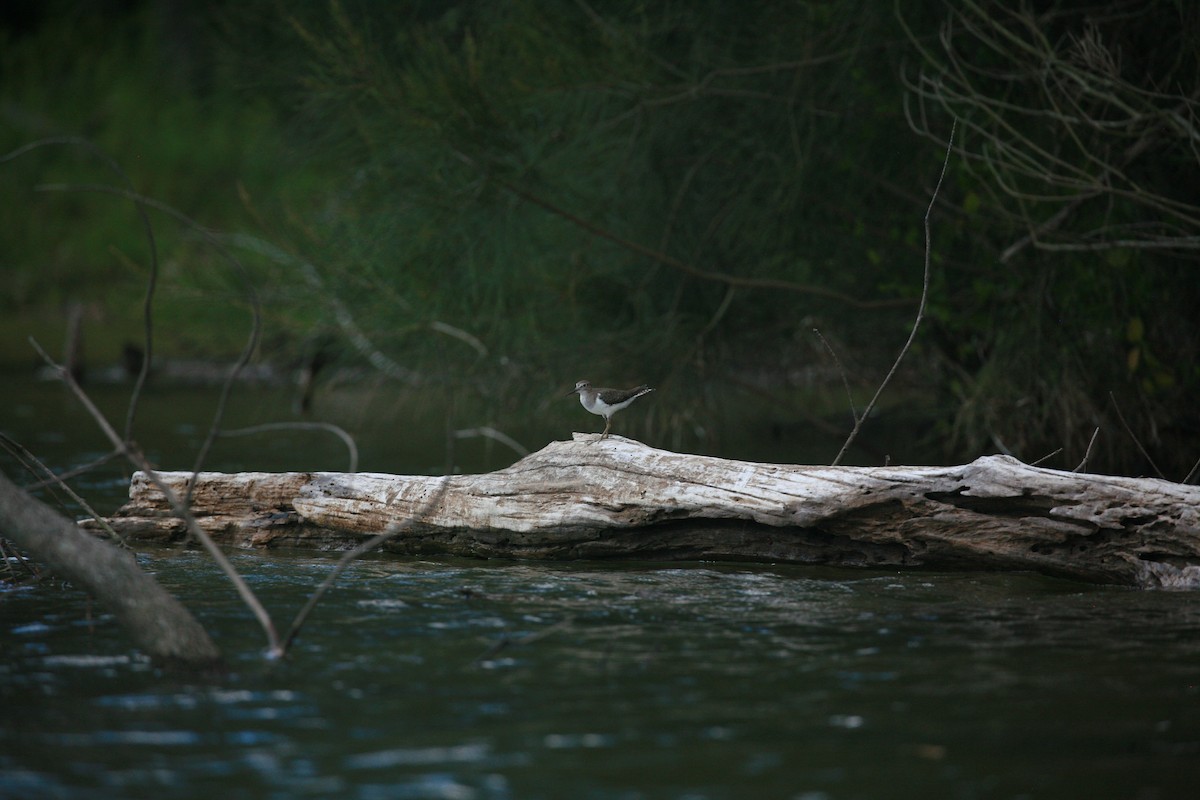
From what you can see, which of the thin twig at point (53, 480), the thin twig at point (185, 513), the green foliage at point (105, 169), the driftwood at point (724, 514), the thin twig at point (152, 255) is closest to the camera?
the thin twig at point (152, 255)

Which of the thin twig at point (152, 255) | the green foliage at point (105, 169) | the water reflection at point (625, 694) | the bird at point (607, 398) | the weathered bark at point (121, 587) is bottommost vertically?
the water reflection at point (625, 694)

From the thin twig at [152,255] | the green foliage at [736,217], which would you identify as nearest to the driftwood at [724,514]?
the thin twig at [152,255]

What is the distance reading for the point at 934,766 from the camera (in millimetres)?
3512

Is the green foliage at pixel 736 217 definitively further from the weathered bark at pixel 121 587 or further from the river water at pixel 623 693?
the weathered bark at pixel 121 587

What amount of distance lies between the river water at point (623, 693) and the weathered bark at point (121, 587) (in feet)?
0.34

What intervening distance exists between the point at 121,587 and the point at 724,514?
106 inches

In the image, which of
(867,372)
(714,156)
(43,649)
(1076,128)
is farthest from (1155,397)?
(43,649)

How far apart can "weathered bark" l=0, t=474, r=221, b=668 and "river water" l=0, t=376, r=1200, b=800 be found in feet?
0.34

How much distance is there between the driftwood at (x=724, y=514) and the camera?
547cm

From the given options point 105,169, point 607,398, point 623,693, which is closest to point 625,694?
point 623,693

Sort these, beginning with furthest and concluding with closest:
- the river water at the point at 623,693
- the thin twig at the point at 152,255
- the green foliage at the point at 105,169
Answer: the green foliage at the point at 105,169 < the thin twig at the point at 152,255 < the river water at the point at 623,693

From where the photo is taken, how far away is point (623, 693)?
418 centimetres

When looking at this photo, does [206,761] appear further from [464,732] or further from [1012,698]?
[1012,698]

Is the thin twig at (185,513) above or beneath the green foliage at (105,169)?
beneath
